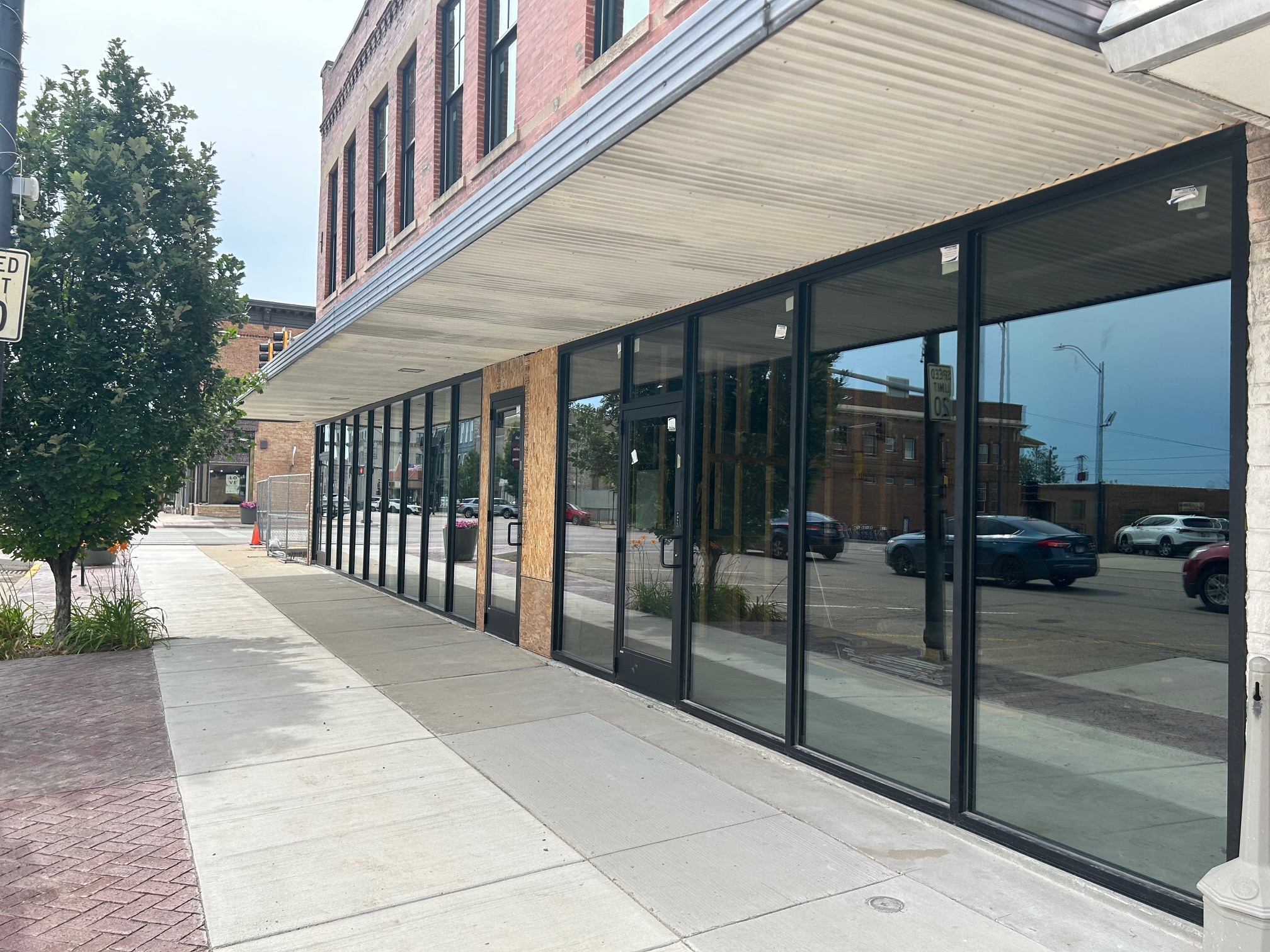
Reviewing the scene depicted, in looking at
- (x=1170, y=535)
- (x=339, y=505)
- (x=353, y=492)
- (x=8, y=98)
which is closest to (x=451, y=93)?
(x=8, y=98)

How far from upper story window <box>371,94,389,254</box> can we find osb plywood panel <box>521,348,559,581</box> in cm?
528

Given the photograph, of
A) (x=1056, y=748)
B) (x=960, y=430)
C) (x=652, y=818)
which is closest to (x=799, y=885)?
(x=652, y=818)

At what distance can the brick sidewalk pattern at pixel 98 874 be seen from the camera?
3.46 m

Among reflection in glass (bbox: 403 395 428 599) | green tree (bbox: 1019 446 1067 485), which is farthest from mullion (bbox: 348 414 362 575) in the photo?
green tree (bbox: 1019 446 1067 485)

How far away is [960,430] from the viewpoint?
4.82 metres

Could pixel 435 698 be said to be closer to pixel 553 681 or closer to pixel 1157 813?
pixel 553 681

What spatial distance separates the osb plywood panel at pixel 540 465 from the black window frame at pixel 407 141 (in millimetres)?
4281

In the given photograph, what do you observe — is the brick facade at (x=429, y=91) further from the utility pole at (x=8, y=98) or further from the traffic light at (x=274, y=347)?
the traffic light at (x=274, y=347)

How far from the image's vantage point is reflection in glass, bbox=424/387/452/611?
12.2 meters

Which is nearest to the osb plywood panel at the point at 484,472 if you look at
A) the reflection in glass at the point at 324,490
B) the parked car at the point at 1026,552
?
the parked car at the point at 1026,552

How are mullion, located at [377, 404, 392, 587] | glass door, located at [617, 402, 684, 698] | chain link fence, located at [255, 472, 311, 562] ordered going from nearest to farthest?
glass door, located at [617, 402, 684, 698] → mullion, located at [377, 404, 392, 587] → chain link fence, located at [255, 472, 311, 562]

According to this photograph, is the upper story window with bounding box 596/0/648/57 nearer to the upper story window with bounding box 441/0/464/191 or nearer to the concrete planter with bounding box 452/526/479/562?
the upper story window with bounding box 441/0/464/191

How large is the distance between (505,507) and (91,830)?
621cm

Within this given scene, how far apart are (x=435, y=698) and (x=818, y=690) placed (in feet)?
10.3
